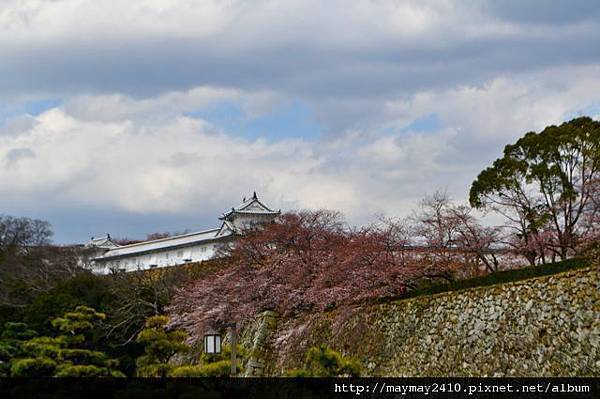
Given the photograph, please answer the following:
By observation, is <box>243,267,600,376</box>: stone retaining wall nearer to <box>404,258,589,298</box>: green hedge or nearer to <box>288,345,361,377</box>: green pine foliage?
<box>404,258,589,298</box>: green hedge

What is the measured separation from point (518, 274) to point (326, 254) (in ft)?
33.7

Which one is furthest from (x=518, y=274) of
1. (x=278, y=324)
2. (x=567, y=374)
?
(x=278, y=324)

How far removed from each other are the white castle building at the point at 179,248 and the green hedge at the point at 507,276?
821 inches

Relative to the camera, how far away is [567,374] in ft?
49.9

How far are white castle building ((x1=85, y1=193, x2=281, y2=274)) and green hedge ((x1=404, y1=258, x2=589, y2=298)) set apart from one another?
2087cm

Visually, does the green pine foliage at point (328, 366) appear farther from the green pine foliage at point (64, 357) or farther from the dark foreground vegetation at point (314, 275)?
the green pine foliage at point (64, 357)

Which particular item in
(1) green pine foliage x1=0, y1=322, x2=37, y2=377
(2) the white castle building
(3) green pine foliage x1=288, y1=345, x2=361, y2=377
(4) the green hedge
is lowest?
(3) green pine foliage x1=288, y1=345, x2=361, y2=377

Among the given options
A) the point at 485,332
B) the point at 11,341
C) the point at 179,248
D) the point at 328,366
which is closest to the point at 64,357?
the point at 11,341

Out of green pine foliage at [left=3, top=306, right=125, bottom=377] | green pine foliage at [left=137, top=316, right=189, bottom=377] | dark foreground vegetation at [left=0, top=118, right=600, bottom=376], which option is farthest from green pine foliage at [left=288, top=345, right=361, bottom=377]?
green pine foliage at [left=3, top=306, right=125, bottom=377]

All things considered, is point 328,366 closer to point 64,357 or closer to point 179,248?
point 64,357

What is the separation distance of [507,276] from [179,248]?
124 ft

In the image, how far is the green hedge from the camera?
1623 centimetres

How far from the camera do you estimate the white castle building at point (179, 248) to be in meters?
48.9


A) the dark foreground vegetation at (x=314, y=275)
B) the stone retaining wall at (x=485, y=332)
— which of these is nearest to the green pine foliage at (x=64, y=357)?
the dark foreground vegetation at (x=314, y=275)
